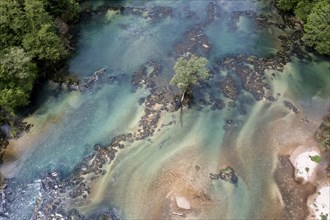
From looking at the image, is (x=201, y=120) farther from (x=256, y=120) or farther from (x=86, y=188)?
(x=86, y=188)

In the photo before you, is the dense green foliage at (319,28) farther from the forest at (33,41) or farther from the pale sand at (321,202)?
the pale sand at (321,202)

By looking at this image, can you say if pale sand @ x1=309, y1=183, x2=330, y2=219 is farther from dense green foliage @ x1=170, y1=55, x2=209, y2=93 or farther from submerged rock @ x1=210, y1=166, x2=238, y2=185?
dense green foliage @ x1=170, y1=55, x2=209, y2=93

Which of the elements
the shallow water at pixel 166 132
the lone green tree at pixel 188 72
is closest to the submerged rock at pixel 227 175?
the shallow water at pixel 166 132

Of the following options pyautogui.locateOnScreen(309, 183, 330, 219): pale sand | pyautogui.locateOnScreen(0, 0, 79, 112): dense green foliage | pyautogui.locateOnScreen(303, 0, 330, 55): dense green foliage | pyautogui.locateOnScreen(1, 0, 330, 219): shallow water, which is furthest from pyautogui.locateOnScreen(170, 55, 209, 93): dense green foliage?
pyautogui.locateOnScreen(303, 0, 330, 55): dense green foliage

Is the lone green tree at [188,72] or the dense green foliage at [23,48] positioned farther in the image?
the lone green tree at [188,72]

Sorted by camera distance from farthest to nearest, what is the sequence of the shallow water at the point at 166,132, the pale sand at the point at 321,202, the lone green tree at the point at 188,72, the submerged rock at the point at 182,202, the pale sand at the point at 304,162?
the lone green tree at the point at 188,72
the pale sand at the point at 304,162
the shallow water at the point at 166,132
the submerged rock at the point at 182,202
the pale sand at the point at 321,202

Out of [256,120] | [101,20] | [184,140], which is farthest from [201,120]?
[101,20]
